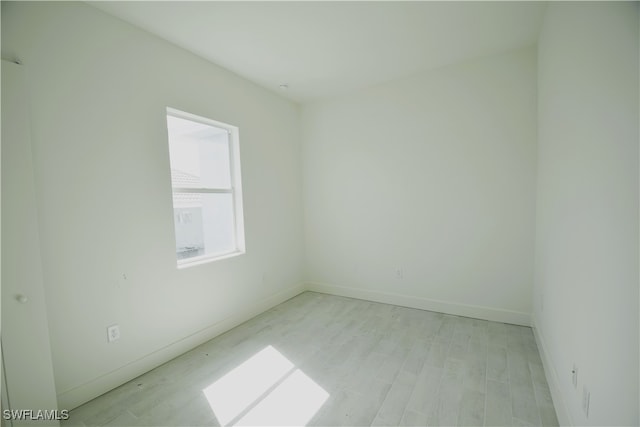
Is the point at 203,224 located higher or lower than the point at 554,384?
higher

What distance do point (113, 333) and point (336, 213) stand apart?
8.86 feet

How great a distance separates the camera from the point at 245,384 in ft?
6.70

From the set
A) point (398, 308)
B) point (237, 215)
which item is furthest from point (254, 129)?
point (398, 308)

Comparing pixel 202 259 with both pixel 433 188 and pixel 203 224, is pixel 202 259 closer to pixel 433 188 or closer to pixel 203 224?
pixel 203 224

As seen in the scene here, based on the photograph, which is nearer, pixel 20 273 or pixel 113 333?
pixel 20 273

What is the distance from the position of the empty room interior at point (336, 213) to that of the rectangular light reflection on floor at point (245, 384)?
0.06ft

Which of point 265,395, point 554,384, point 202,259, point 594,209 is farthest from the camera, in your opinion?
point 202,259

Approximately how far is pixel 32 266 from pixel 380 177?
10.5ft

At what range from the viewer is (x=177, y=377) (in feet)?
7.06

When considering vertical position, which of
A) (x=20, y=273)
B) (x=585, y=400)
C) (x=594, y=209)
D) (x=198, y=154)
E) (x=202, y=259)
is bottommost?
(x=585, y=400)

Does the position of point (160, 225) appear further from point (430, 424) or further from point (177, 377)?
point (430, 424)

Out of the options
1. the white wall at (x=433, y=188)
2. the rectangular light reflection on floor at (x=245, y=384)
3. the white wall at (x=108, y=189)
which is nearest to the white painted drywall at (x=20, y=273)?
the white wall at (x=108, y=189)

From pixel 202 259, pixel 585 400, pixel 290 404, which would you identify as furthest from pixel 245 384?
pixel 585 400

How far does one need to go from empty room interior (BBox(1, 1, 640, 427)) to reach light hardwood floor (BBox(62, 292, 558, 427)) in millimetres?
20
